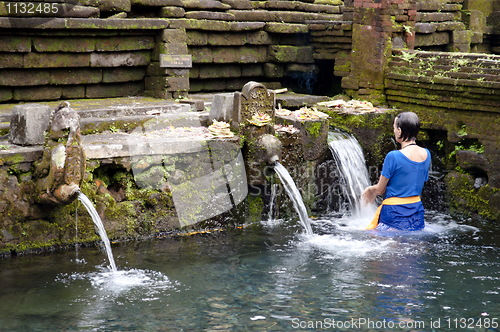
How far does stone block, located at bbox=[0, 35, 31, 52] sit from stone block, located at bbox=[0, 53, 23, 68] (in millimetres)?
115

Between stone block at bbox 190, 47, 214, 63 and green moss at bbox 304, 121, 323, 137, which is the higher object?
stone block at bbox 190, 47, 214, 63

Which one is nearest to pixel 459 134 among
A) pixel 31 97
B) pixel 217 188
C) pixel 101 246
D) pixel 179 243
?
pixel 217 188

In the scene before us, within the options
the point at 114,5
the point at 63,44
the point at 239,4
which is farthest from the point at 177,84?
the point at 239,4

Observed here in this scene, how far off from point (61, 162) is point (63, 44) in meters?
3.91

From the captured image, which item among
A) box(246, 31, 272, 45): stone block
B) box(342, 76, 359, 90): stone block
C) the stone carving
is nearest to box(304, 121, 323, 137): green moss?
the stone carving

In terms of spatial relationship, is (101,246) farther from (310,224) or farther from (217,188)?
(310,224)

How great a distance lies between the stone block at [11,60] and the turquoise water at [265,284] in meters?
3.78

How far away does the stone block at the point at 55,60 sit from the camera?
37.2 feet

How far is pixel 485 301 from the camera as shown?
22.9 ft

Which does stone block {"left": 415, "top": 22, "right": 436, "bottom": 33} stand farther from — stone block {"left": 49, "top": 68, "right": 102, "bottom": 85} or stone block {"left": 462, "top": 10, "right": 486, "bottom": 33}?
stone block {"left": 49, "top": 68, "right": 102, "bottom": 85}

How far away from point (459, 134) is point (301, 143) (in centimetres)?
245

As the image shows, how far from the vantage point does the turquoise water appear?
652cm

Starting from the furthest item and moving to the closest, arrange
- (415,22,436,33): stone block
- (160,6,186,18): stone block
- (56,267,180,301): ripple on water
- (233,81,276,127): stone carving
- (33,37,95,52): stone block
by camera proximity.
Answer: (415,22,436,33): stone block
(160,6,186,18): stone block
(33,37,95,52): stone block
(233,81,276,127): stone carving
(56,267,180,301): ripple on water

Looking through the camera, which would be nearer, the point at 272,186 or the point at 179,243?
the point at 179,243
